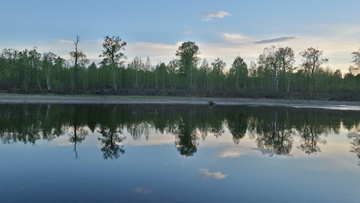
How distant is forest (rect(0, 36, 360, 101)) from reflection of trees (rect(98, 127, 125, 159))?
121ft

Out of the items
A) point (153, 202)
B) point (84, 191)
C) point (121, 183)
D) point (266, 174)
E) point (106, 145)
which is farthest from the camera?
point (106, 145)

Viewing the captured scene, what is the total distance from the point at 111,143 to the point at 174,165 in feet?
15.2

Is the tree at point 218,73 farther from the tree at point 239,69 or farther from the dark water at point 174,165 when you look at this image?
the dark water at point 174,165

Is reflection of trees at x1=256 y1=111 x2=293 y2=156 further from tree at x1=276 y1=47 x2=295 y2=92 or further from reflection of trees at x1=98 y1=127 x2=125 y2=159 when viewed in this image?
tree at x1=276 y1=47 x2=295 y2=92

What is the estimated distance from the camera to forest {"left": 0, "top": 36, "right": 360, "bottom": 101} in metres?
53.8

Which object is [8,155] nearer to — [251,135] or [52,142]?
[52,142]

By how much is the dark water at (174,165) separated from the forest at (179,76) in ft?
124

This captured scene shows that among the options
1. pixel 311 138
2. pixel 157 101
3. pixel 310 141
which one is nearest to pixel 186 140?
pixel 310 141

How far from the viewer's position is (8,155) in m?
9.73

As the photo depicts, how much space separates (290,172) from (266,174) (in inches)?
39.5

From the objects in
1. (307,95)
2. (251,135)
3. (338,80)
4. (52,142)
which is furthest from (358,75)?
(52,142)

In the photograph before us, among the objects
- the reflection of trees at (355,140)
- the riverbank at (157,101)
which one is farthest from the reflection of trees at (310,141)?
the riverbank at (157,101)

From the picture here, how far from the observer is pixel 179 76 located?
70.1 metres

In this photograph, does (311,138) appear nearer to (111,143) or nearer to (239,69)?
(111,143)
